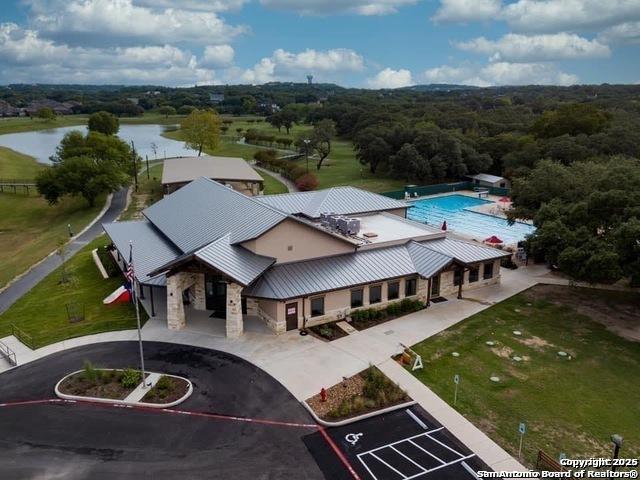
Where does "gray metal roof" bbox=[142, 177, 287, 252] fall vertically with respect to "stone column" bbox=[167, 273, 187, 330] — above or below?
above

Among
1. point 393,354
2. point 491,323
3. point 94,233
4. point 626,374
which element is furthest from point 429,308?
point 94,233

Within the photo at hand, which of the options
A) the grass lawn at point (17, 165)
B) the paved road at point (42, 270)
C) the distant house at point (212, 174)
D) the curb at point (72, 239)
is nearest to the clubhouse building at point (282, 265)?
the paved road at point (42, 270)

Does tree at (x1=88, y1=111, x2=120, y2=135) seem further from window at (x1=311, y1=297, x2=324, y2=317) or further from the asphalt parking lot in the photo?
the asphalt parking lot

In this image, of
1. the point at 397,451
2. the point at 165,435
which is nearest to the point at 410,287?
the point at 397,451

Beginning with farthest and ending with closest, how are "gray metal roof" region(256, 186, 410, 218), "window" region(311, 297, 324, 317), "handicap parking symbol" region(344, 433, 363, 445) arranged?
"gray metal roof" region(256, 186, 410, 218) → "window" region(311, 297, 324, 317) → "handicap parking symbol" region(344, 433, 363, 445)

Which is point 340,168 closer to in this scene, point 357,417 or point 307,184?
point 307,184

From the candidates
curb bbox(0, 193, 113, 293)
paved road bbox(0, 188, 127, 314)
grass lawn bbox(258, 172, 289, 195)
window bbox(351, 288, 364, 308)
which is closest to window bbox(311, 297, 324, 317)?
window bbox(351, 288, 364, 308)

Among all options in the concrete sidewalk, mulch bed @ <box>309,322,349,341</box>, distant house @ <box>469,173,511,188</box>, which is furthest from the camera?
distant house @ <box>469,173,511,188</box>
